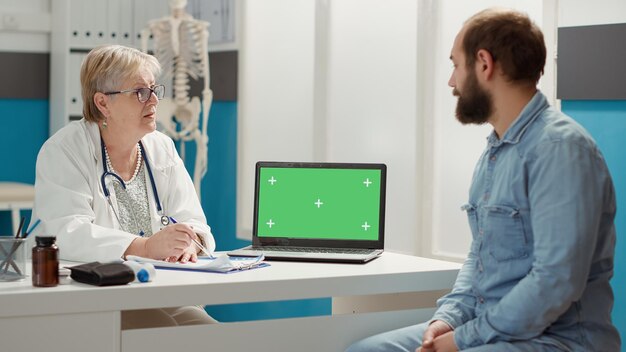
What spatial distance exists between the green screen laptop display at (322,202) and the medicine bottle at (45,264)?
2.20 feet

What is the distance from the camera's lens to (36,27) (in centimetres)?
495

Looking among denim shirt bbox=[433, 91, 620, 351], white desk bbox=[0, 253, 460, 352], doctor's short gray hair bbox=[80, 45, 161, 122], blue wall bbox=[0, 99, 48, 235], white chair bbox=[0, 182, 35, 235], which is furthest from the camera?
blue wall bbox=[0, 99, 48, 235]

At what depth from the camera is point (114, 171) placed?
2.48m

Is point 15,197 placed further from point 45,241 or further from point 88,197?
point 45,241

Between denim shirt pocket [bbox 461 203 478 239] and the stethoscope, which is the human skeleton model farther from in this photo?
denim shirt pocket [bbox 461 203 478 239]

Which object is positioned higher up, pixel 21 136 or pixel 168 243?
pixel 21 136

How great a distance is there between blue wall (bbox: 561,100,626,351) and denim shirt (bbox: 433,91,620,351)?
0.94 m

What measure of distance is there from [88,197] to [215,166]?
7.77 ft

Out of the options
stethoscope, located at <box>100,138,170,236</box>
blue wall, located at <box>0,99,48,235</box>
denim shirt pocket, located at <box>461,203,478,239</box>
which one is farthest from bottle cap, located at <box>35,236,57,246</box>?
blue wall, located at <box>0,99,48,235</box>

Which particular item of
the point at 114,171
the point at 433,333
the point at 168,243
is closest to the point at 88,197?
the point at 114,171

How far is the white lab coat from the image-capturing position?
2.22 metres

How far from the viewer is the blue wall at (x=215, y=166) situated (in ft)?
14.6

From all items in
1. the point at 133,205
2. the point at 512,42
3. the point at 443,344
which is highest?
the point at 512,42

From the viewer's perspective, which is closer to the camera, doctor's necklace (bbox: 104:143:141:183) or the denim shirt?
the denim shirt
